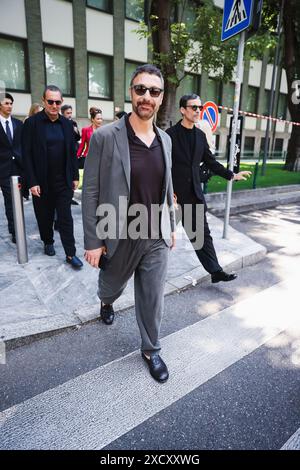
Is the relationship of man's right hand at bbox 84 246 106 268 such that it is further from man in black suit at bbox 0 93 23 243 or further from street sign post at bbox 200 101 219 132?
street sign post at bbox 200 101 219 132

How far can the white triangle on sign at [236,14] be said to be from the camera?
454cm

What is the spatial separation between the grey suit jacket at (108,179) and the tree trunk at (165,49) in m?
7.29

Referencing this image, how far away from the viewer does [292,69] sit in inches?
611

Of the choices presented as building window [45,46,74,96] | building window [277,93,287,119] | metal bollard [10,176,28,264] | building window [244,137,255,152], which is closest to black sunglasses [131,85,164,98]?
metal bollard [10,176,28,264]

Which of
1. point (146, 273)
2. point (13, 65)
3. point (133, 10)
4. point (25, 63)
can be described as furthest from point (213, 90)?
point (146, 273)

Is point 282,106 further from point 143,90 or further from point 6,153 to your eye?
point 143,90

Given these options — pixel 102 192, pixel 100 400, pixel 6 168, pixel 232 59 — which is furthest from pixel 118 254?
pixel 232 59

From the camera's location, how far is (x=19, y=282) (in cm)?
382

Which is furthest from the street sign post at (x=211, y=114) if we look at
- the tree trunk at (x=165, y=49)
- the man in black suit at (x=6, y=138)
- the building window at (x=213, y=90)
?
the building window at (x=213, y=90)

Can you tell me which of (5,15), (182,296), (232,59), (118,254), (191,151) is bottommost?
(182,296)

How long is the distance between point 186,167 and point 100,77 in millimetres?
15372

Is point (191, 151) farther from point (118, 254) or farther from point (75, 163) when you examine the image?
point (118, 254)

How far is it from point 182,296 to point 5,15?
582 inches

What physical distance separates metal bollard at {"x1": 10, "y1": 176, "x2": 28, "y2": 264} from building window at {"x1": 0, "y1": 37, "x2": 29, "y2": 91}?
40.7 feet
